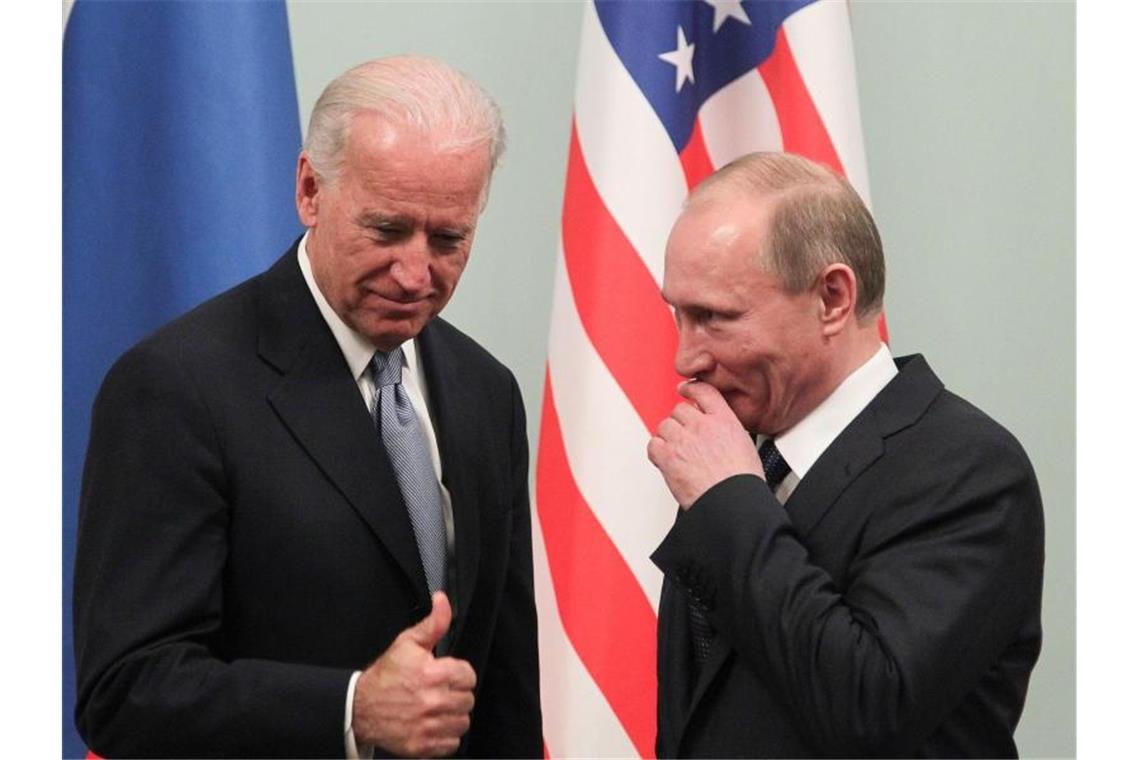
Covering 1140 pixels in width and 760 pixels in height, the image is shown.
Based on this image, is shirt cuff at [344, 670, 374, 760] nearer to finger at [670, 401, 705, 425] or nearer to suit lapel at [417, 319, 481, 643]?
suit lapel at [417, 319, 481, 643]

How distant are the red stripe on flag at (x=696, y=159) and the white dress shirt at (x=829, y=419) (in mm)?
1348

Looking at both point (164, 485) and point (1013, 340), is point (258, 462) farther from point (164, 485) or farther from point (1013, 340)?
point (1013, 340)

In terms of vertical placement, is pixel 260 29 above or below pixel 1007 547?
above

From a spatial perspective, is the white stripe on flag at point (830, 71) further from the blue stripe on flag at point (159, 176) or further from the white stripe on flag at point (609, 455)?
the blue stripe on flag at point (159, 176)

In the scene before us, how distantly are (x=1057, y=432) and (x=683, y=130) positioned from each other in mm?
996

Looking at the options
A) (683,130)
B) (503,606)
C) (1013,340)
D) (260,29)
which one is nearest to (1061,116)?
(1013,340)

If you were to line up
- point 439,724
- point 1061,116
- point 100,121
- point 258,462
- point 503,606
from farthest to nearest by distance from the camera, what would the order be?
point 1061,116 → point 100,121 → point 503,606 → point 258,462 → point 439,724

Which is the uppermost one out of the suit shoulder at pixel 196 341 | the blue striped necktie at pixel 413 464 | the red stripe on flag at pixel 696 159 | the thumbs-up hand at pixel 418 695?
the red stripe on flag at pixel 696 159

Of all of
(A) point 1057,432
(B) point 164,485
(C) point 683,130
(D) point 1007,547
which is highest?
(C) point 683,130

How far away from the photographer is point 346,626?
184 cm

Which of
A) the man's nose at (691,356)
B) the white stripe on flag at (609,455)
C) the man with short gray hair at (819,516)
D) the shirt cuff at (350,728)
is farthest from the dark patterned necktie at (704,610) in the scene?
the white stripe on flag at (609,455)

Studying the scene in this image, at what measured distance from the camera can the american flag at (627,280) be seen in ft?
9.84

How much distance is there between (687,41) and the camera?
10.2ft

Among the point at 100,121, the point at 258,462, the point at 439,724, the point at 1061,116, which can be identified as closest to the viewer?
the point at 439,724
